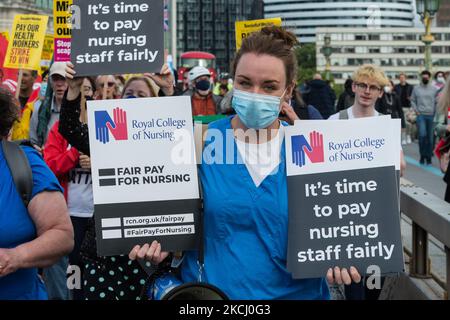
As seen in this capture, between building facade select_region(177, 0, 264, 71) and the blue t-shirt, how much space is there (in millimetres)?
171489

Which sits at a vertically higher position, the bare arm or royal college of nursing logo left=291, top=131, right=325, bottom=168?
royal college of nursing logo left=291, top=131, right=325, bottom=168

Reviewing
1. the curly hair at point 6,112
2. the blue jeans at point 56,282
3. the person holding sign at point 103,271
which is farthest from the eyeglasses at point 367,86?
the curly hair at point 6,112

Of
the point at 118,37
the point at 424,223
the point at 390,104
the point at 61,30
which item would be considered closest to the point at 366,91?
the point at 424,223

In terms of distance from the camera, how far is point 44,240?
311 centimetres

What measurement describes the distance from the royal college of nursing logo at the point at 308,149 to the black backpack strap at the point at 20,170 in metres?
1.04

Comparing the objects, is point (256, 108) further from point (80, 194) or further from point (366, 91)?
point (366, 91)

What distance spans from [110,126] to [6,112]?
0.42 metres

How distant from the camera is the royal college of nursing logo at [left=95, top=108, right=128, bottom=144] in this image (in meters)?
3.28

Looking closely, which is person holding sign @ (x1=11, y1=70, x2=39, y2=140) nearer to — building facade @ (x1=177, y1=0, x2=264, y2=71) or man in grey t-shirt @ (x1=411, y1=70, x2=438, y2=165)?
man in grey t-shirt @ (x1=411, y1=70, x2=438, y2=165)

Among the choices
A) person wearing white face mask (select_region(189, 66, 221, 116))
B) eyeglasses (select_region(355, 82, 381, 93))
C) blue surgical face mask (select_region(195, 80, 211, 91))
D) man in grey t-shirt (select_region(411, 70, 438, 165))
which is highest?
eyeglasses (select_region(355, 82, 381, 93))

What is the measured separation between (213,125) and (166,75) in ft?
6.76

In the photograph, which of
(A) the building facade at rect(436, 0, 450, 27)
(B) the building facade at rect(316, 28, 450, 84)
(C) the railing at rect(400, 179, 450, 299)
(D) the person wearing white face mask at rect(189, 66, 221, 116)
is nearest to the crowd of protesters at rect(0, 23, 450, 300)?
(C) the railing at rect(400, 179, 450, 299)
